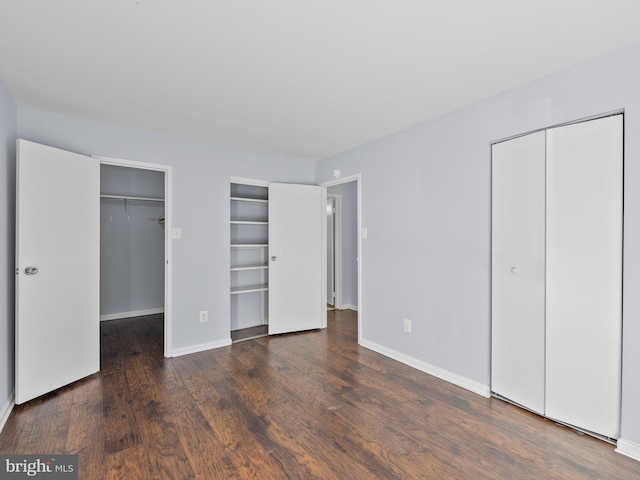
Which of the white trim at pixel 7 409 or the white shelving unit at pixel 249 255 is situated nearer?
the white trim at pixel 7 409

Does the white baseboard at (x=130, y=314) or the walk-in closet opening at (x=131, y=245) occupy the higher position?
the walk-in closet opening at (x=131, y=245)

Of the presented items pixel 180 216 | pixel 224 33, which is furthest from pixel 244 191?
pixel 224 33

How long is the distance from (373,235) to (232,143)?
1.95 meters

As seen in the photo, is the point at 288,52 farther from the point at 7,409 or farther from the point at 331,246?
the point at 331,246

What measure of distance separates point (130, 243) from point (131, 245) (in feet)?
0.12

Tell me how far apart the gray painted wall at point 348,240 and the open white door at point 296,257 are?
1179mm

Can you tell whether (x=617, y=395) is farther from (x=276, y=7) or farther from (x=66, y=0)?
(x=66, y=0)

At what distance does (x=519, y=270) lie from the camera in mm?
2445

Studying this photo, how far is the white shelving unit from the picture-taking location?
4387mm

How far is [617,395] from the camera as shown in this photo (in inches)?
77.9

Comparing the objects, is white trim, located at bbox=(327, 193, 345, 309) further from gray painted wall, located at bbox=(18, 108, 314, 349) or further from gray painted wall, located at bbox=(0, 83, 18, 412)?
gray painted wall, located at bbox=(0, 83, 18, 412)

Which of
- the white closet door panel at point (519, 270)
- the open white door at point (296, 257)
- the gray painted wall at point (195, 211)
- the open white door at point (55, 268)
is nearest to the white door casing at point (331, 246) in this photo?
Result: the open white door at point (296, 257)

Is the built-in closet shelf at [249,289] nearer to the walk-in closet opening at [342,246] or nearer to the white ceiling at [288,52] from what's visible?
the walk-in closet opening at [342,246]

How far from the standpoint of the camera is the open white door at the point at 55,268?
248cm
